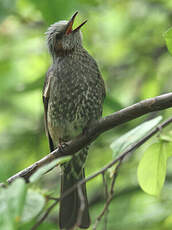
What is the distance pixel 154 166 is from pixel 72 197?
5.60ft

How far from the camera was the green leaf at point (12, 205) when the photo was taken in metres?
1.51

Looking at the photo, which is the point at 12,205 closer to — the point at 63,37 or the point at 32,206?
the point at 32,206

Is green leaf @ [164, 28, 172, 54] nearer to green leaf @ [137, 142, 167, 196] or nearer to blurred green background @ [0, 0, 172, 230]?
green leaf @ [137, 142, 167, 196]

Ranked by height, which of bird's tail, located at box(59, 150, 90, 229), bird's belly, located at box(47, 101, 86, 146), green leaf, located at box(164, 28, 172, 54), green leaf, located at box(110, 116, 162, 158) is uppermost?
green leaf, located at box(164, 28, 172, 54)

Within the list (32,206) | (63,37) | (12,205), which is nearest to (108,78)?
(63,37)

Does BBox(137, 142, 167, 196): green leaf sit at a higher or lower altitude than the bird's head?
lower

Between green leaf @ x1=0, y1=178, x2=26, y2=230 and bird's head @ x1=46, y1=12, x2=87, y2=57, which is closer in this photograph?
green leaf @ x1=0, y1=178, x2=26, y2=230

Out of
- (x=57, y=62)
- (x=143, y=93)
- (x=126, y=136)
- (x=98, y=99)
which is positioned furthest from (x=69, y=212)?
(x=143, y=93)

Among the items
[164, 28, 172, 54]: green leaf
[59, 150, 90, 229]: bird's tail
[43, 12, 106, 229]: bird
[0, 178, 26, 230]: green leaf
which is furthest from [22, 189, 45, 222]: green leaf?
[43, 12, 106, 229]: bird

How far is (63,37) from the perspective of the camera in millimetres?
4062

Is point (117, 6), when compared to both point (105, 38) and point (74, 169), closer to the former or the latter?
point (105, 38)

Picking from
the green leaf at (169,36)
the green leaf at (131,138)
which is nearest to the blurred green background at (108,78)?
the green leaf at (169,36)

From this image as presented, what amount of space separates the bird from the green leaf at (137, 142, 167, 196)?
146 cm

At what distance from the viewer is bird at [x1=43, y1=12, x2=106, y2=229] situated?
3.68 meters
